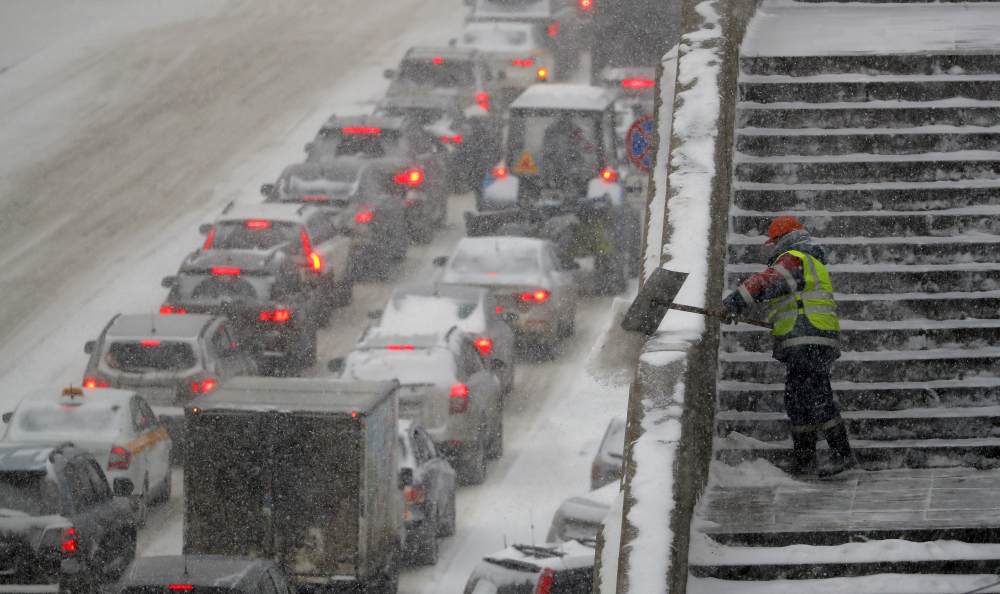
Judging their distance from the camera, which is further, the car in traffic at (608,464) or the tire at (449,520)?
the tire at (449,520)

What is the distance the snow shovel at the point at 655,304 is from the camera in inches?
269

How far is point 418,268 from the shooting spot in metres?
23.2

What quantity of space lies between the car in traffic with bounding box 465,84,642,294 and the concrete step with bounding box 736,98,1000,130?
11849 millimetres

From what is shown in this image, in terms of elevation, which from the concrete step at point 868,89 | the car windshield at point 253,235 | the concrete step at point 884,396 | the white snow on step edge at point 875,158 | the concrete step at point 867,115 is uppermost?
the concrete step at point 868,89

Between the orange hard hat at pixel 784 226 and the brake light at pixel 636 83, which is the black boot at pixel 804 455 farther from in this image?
the brake light at pixel 636 83

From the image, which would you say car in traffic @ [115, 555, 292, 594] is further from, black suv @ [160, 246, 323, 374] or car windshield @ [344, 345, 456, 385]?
black suv @ [160, 246, 323, 374]

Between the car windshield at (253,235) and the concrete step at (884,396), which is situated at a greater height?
the concrete step at (884,396)

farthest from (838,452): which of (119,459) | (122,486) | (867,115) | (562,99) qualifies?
(562,99)

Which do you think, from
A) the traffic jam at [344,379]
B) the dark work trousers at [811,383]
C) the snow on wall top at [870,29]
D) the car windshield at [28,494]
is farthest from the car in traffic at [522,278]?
the dark work trousers at [811,383]

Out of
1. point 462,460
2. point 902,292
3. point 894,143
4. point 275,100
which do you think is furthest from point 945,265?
point 275,100

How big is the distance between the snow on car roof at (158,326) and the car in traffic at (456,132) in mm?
9809

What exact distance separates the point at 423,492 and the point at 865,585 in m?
7.47

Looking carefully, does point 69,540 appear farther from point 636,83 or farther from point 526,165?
point 636,83

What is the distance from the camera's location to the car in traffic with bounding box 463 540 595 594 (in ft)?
33.1
